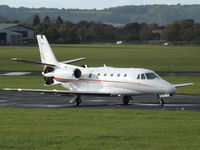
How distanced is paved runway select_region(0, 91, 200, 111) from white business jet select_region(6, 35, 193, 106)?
2.29ft

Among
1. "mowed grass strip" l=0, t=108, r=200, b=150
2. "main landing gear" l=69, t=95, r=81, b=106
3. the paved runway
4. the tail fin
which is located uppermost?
the tail fin

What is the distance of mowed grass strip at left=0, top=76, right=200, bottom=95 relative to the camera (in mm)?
49912

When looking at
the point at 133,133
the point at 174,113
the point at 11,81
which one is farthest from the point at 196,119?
the point at 11,81

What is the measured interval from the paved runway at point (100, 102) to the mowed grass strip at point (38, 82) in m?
4.95

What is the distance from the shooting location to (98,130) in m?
24.6

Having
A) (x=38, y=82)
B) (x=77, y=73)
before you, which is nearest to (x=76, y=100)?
(x=77, y=73)

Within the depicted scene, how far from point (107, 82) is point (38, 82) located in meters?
17.8

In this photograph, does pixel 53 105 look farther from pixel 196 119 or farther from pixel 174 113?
pixel 196 119

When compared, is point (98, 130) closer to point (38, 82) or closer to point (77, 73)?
point (77, 73)

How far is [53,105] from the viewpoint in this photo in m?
37.5

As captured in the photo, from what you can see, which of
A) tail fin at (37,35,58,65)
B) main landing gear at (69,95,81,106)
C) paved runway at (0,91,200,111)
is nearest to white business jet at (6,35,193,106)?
main landing gear at (69,95,81,106)

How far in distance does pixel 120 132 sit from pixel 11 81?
33.2m

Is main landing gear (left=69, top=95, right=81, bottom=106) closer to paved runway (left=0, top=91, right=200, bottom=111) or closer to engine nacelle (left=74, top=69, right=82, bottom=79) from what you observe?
paved runway (left=0, top=91, right=200, bottom=111)

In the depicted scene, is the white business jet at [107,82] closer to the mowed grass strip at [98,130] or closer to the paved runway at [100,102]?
the paved runway at [100,102]
